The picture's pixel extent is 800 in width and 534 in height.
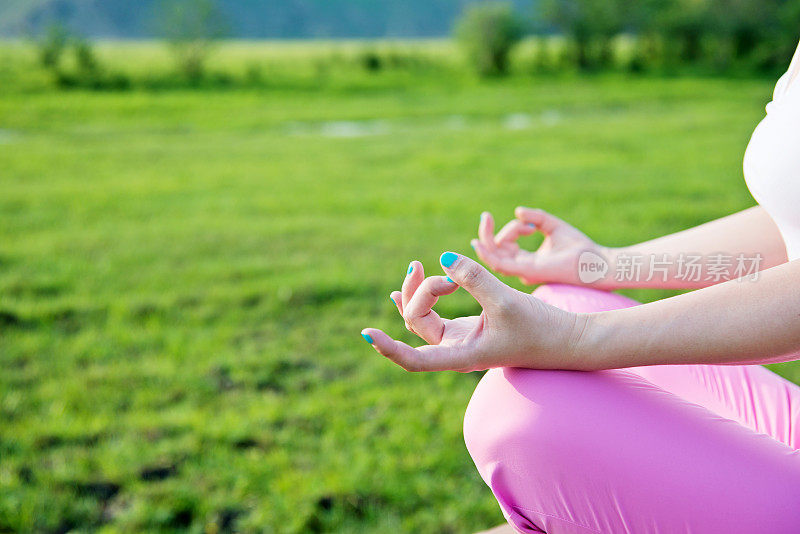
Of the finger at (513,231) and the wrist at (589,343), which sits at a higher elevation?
the finger at (513,231)

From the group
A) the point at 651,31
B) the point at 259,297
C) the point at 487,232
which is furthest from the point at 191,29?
the point at 487,232

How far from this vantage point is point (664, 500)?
0.97 metres

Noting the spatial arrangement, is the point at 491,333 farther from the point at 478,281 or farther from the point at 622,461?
the point at 622,461

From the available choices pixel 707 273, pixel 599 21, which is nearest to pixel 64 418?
pixel 707 273

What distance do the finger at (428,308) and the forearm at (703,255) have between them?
0.52 m

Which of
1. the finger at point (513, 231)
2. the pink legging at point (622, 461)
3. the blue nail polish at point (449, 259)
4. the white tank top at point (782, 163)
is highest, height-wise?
the white tank top at point (782, 163)

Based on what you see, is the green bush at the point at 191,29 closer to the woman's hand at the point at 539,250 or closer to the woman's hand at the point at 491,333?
the woman's hand at the point at 539,250

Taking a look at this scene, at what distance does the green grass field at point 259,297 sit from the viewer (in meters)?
2.11

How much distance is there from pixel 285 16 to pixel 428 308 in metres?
25.2

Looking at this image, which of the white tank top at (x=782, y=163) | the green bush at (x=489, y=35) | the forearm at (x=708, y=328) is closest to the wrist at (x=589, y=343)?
the forearm at (x=708, y=328)

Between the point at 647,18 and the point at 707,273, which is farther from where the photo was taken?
the point at 647,18

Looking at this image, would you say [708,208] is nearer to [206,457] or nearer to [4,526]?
[206,457]

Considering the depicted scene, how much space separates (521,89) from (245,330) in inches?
431

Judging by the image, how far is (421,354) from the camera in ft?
3.23
